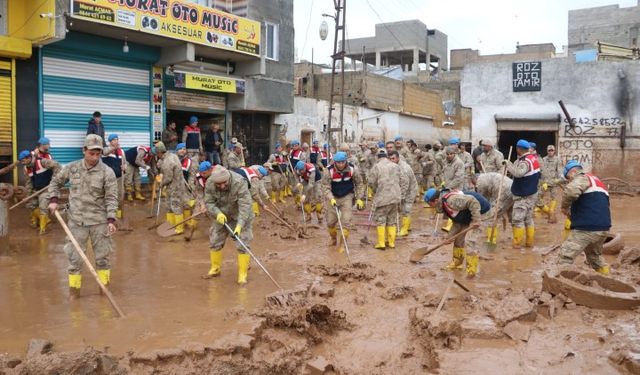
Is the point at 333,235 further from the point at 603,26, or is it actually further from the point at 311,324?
the point at 603,26

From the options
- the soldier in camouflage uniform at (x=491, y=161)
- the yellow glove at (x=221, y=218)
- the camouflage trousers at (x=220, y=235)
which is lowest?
the camouflage trousers at (x=220, y=235)

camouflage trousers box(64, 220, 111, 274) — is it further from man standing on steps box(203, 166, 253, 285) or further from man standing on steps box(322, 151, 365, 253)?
man standing on steps box(322, 151, 365, 253)

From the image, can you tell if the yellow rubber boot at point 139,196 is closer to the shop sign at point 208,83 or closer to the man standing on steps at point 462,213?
the shop sign at point 208,83

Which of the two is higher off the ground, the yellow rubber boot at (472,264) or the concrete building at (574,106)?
the concrete building at (574,106)

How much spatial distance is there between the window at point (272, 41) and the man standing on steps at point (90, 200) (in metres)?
12.5

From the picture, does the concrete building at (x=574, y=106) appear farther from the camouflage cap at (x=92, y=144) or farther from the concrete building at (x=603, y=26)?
the camouflage cap at (x=92, y=144)

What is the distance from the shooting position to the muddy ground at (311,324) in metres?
4.55

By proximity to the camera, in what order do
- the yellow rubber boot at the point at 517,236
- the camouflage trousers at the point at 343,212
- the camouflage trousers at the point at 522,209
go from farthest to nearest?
the camouflage trousers at the point at 343,212, the yellow rubber boot at the point at 517,236, the camouflage trousers at the point at 522,209

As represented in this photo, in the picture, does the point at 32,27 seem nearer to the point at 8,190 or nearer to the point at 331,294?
the point at 8,190

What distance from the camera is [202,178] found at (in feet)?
31.4

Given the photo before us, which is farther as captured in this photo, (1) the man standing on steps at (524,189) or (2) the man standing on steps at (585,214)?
(1) the man standing on steps at (524,189)

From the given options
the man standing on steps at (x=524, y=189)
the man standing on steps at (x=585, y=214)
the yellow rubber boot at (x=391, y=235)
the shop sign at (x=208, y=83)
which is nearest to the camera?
the man standing on steps at (x=585, y=214)

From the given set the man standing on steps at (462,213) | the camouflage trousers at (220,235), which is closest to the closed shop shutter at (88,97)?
the camouflage trousers at (220,235)

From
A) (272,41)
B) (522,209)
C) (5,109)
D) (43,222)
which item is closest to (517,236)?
(522,209)
